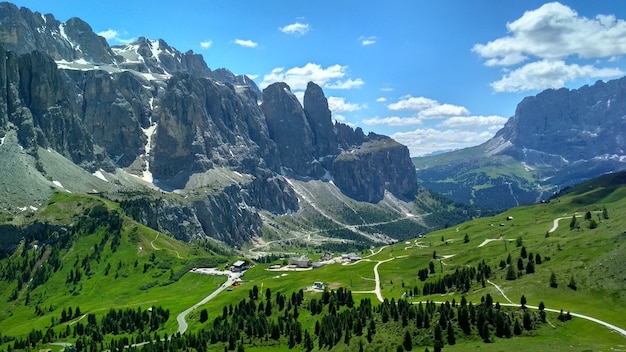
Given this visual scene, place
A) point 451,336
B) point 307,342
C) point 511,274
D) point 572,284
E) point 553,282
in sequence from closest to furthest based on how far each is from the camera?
point 451,336 < point 572,284 < point 553,282 < point 307,342 < point 511,274

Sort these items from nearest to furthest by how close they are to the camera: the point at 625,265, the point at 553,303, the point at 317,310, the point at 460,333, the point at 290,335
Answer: the point at 460,333 → the point at 553,303 → the point at 625,265 → the point at 290,335 → the point at 317,310

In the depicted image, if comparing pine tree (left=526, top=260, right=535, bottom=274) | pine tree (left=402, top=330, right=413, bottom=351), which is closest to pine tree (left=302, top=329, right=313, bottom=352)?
pine tree (left=402, top=330, right=413, bottom=351)

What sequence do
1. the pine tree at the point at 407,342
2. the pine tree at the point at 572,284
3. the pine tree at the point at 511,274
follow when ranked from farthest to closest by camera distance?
the pine tree at the point at 511,274 → the pine tree at the point at 572,284 → the pine tree at the point at 407,342

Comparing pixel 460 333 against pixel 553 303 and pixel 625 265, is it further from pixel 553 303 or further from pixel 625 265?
pixel 625 265

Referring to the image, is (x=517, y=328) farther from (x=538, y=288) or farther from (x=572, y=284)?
(x=572, y=284)

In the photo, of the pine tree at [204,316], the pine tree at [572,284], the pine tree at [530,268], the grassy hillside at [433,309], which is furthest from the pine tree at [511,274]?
the pine tree at [204,316]

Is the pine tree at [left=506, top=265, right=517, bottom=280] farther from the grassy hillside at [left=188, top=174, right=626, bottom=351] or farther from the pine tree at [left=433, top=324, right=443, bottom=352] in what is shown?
the pine tree at [left=433, top=324, right=443, bottom=352]

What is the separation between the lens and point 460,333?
101875mm

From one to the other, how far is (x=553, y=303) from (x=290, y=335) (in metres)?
59.3

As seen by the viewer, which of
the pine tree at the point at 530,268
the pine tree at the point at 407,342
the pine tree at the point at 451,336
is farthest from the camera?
the pine tree at the point at 530,268

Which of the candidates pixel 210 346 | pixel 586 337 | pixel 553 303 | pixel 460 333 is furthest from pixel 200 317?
pixel 586 337

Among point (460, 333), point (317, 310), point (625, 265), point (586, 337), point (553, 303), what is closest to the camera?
point (586, 337)

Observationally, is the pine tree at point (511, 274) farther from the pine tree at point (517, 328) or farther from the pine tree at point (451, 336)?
the pine tree at point (451, 336)

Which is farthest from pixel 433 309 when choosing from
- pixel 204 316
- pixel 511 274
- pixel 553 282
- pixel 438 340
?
pixel 204 316
